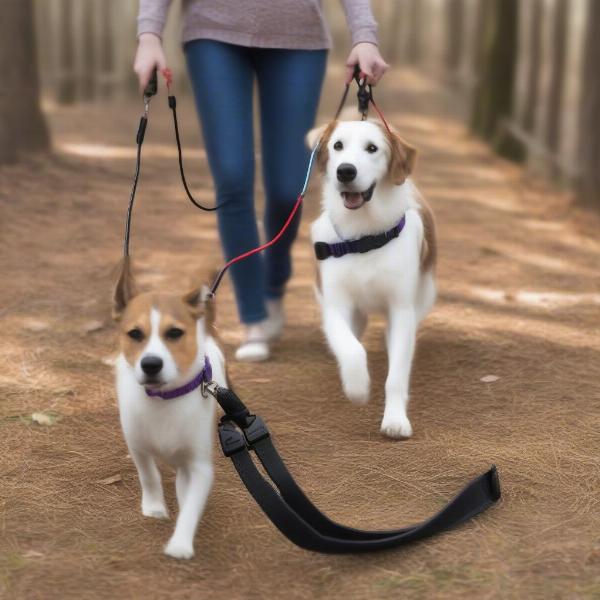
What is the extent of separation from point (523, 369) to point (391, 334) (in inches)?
32.0

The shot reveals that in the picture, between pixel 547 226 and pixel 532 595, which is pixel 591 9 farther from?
pixel 532 595

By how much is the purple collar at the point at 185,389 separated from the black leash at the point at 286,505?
6 centimetres

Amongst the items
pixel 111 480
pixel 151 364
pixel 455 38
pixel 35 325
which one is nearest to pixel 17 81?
pixel 35 325

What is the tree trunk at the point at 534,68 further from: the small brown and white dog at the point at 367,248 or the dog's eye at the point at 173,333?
the dog's eye at the point at 173,333

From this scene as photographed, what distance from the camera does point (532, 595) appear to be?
2.84 m

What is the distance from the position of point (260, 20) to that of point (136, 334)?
2025 mm

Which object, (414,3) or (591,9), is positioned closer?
(591,9)

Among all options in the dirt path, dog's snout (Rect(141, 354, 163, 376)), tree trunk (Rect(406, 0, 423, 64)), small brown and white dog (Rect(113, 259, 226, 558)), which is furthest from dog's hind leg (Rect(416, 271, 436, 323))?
tree trunk (Rect(406, 0, 423, 64))

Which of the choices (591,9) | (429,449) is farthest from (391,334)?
(591,9)

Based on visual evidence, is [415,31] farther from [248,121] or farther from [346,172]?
[346,172]

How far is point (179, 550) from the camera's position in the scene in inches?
120

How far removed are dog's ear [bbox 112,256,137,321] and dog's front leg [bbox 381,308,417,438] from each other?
1.38 metres

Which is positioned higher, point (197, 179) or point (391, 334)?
point (391, 334)

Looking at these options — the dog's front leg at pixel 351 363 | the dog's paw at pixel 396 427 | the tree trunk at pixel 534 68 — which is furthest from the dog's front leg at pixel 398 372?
the tree trunk at pixel 534 68
